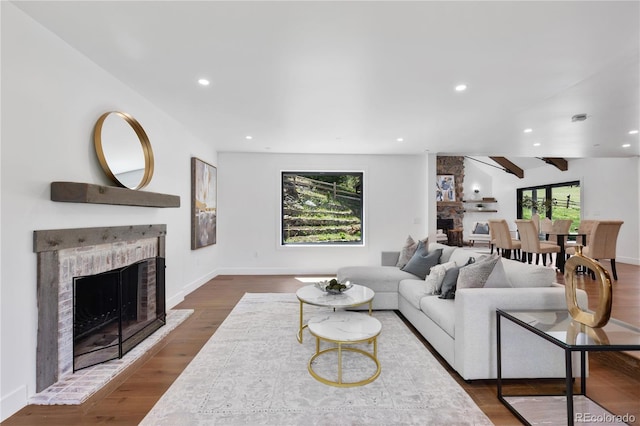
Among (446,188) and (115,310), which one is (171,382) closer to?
(115,310)

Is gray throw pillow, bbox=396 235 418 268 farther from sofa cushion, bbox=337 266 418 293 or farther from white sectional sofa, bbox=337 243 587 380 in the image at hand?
white sectional sofa, bbox=337 243 587 380

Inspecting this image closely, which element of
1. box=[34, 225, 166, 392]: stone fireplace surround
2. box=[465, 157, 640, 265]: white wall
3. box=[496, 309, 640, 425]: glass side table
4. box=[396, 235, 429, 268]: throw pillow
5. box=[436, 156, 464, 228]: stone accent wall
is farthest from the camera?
box=[436, 156, 464, 228]: stone accent wall

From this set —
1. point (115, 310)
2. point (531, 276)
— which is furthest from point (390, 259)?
point (115, 310)

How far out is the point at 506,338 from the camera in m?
1.91

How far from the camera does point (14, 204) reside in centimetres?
167

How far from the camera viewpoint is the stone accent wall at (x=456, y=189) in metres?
10.2

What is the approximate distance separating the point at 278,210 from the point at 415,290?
3.28 meters

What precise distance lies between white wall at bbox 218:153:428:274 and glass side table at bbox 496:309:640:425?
12.3ft

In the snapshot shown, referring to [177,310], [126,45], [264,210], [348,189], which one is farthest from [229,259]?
[126,45]

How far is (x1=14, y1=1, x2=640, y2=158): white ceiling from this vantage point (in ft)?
5.57

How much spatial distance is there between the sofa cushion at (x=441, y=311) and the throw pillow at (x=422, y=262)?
0.81m

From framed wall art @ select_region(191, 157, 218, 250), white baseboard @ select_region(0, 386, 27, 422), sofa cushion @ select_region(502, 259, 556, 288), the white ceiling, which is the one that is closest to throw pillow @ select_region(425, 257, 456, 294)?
sofa cushion @ select_region(502, 259, 556, 288)

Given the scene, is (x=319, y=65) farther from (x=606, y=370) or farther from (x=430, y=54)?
(x=606, y=370)

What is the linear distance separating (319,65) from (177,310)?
3189 mm
